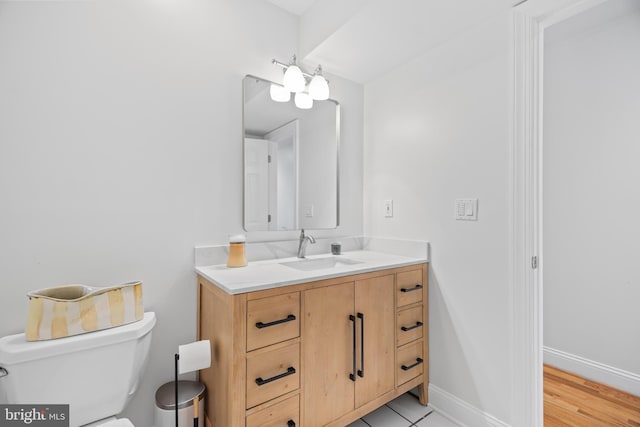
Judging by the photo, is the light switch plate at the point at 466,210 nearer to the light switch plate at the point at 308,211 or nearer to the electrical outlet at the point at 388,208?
the electrical outlet at the point at 388,208

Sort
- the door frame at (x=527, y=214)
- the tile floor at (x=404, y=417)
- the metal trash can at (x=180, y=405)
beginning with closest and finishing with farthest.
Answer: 1. the metal trash can at (x=180, y=405)
2. the door frame at (x=527, y=214)
3. the tile floor at (x=404, y=417)

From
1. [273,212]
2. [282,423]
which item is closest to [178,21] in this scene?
[273,212]

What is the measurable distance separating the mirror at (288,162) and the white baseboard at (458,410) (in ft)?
3.86

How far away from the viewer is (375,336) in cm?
155

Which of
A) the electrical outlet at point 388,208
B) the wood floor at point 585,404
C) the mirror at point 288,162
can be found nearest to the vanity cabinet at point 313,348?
the electrical outlet at point 388,208

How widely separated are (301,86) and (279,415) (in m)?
1.67

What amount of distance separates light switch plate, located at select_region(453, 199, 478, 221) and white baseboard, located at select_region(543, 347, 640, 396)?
4.77 feet

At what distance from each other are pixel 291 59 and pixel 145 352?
176cm

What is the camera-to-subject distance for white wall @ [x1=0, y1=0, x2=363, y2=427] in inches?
47.2

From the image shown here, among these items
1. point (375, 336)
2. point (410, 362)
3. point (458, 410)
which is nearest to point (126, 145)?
point (375, 336)

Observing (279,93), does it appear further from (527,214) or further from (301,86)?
(527,214)

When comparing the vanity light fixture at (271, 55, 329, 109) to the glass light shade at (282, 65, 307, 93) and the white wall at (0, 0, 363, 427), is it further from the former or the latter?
the white wall at (0, 0, 363, 427)

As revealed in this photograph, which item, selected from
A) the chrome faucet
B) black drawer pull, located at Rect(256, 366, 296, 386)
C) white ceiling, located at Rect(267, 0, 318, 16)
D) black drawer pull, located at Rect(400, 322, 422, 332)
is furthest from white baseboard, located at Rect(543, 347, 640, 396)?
white ceiling, located at Rect(267, 0, 318, 16)

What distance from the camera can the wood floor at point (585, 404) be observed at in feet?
5.29
